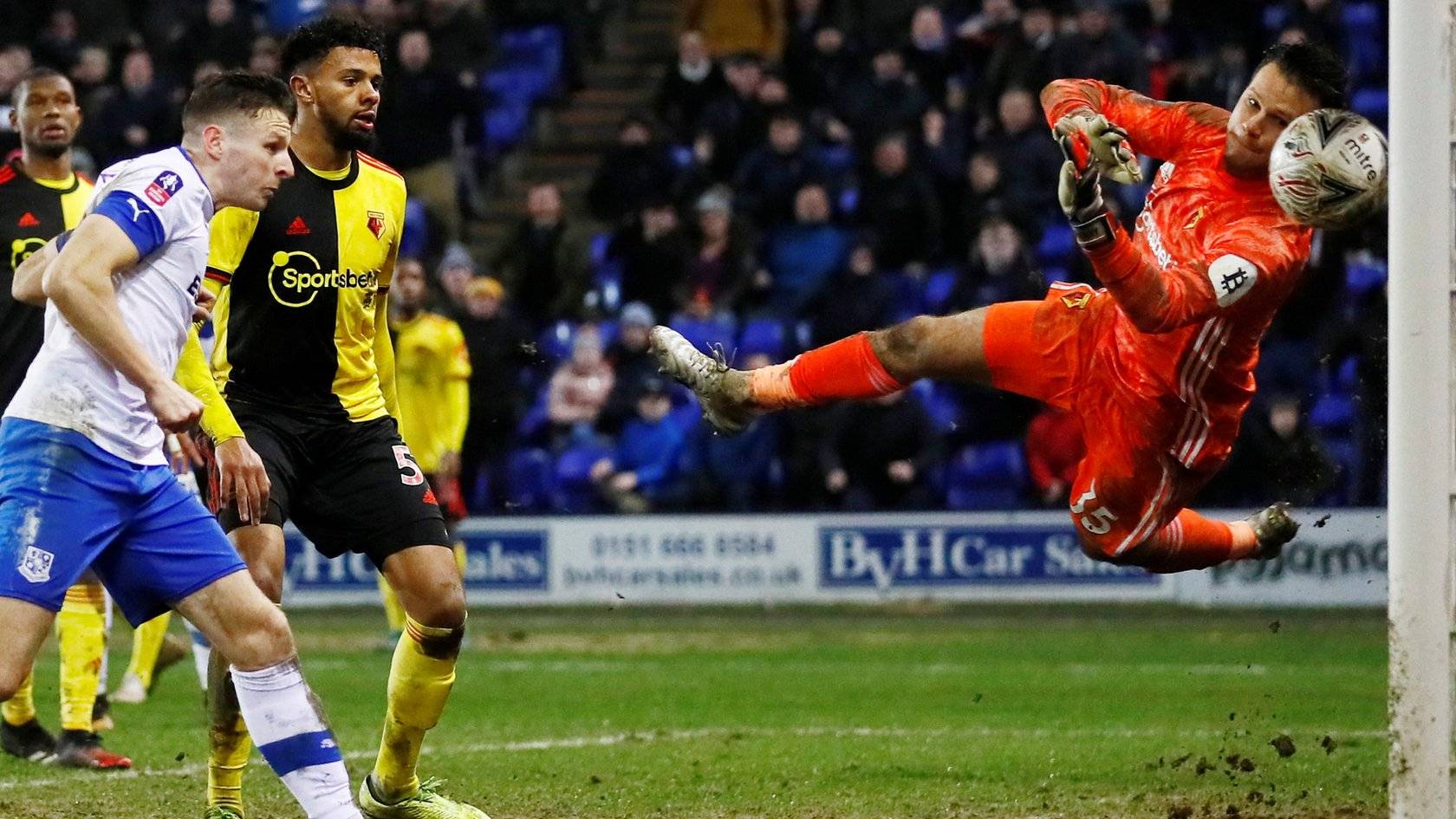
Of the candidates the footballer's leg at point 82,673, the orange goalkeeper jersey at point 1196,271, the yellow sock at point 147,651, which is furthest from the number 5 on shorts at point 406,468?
the yellow sock at point 147,651

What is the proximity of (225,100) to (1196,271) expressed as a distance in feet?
10.9

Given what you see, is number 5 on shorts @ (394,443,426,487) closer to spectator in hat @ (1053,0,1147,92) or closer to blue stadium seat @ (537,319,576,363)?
blue stadium seat @ (537,319,576,363)

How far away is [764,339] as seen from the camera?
56.9 feet

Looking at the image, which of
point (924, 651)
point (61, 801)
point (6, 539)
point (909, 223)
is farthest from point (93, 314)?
point (909, 223)

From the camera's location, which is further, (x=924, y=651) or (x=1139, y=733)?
(x=924, y=651)

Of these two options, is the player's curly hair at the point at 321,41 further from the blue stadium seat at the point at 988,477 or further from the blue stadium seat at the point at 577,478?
the blue stadium seat at the point at 988,477

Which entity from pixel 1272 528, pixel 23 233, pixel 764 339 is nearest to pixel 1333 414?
pixel 764 339

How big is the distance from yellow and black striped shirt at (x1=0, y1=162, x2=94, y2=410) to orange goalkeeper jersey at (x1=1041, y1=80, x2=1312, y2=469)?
4.83 metres

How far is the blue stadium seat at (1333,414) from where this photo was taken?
1633cm

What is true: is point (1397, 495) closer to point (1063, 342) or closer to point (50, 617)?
point (1063, 342)

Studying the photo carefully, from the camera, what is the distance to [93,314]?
5.57 m

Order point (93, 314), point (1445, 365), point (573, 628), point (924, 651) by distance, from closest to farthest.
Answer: point (93, 314) → point (1445, 365) → point (924, 651) → point (573, 628)

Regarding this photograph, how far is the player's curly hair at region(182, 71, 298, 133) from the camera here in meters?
6.02

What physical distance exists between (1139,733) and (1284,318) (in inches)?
284
